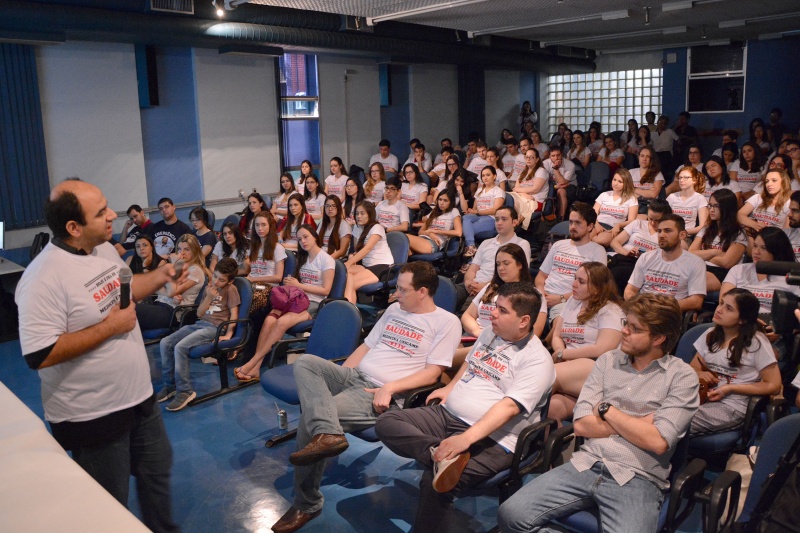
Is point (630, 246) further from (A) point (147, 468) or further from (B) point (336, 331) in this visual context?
(A) point (147, 468)

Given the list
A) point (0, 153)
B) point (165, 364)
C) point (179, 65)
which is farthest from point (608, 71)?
point (165, 364)

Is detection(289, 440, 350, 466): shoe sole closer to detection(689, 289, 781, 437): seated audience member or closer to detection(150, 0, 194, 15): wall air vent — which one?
detection(689, 289, 781, 437): seated audience member

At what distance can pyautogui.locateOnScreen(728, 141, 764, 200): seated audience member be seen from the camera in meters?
8.12

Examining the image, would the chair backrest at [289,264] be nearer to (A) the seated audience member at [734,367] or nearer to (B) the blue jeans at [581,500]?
(A) the seated audience member at [734,367]

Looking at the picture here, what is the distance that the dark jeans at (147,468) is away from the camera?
250 centimetres

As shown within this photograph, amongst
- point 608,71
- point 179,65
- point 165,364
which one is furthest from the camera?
point 608,71

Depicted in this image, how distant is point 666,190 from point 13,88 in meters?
8.08

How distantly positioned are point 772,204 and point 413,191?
14.6 feet

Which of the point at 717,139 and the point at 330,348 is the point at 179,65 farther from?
the point at 717,139

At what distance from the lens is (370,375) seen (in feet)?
12.5

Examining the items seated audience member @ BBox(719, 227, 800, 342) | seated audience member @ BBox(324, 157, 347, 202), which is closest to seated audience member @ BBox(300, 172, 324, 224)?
seated audience member @ BBox(324, 157, 347, 202)

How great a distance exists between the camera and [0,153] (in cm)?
820

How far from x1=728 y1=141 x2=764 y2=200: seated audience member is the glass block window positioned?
25.1 feet

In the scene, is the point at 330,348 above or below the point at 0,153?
below
